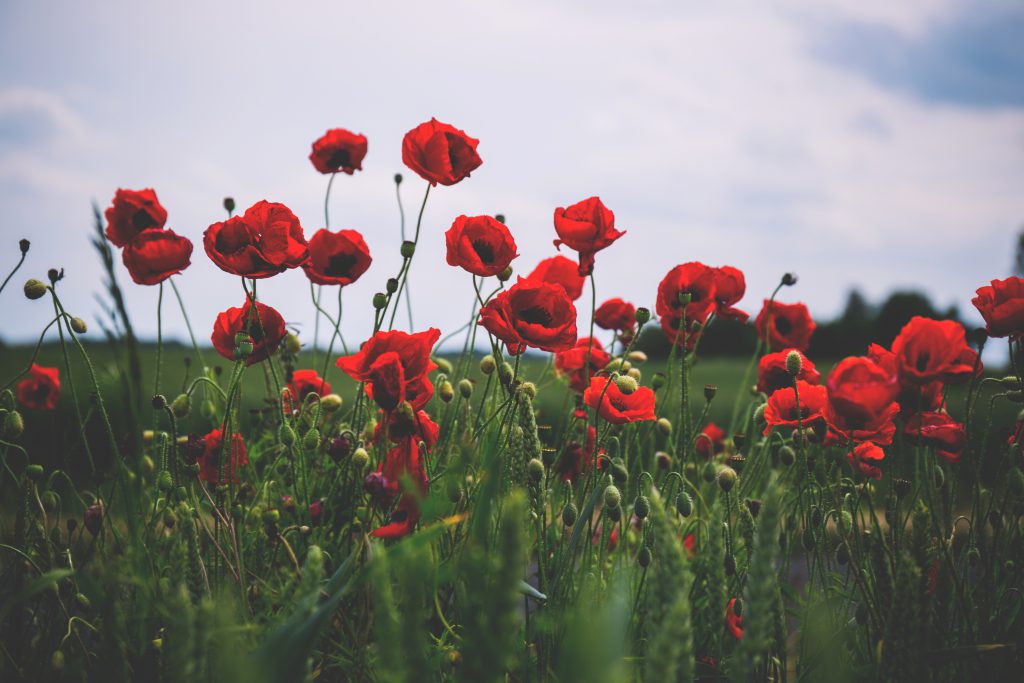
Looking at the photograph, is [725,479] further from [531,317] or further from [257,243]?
[257,243]

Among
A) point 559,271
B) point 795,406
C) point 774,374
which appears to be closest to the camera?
point 795,406

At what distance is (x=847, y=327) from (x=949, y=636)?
994cm

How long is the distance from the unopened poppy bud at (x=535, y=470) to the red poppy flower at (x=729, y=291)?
97cm

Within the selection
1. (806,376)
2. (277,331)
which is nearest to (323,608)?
(277,331)

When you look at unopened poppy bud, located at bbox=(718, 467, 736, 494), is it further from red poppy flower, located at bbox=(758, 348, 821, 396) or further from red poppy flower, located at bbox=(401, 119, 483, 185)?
red poppy flower, located at bbox=(401, 119, 483, 185)

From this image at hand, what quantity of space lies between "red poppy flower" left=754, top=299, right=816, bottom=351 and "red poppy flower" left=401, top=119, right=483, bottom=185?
3.24 ft

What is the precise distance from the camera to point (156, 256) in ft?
4.81

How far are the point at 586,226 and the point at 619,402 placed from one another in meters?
0.41

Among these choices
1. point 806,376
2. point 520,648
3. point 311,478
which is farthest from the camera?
point 311,478

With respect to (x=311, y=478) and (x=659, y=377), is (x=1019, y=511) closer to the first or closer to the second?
(x=659, y=377)

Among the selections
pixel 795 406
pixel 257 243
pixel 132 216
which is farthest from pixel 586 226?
pixel 132 216

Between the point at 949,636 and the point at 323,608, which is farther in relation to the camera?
the point at 949,636

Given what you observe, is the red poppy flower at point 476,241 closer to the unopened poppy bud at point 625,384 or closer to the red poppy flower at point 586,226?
the red poppy flower at point 586,226

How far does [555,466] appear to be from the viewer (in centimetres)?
170
